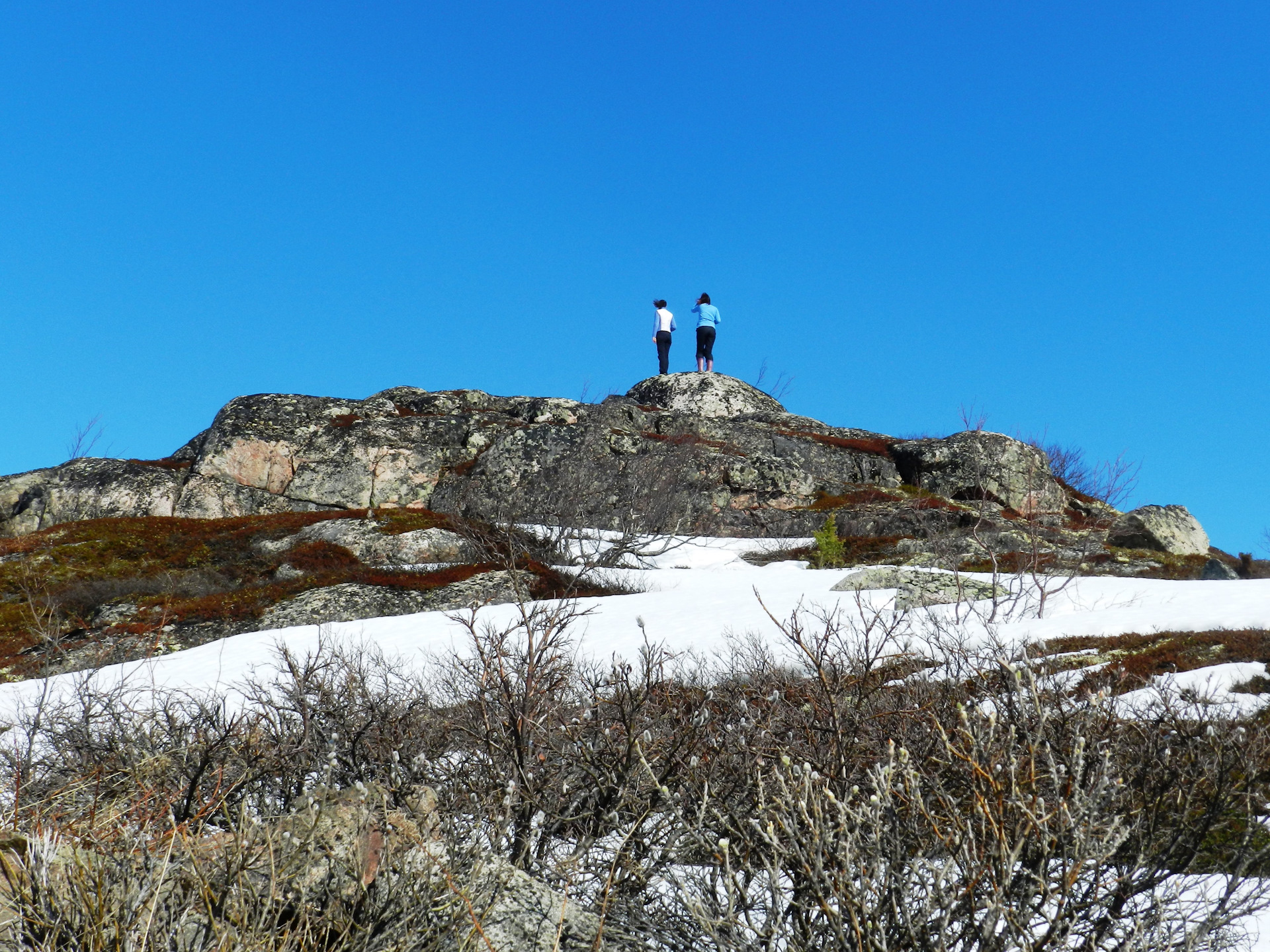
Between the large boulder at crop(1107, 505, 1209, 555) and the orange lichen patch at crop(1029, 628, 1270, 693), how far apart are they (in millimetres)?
18569

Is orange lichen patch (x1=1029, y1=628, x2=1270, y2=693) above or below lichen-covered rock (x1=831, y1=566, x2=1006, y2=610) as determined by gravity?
below

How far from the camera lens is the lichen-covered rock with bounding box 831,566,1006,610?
16891mm

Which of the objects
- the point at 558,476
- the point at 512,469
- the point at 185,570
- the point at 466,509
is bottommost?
the point at 185,570

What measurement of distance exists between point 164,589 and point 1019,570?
59.6 feet

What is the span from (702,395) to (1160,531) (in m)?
19.3

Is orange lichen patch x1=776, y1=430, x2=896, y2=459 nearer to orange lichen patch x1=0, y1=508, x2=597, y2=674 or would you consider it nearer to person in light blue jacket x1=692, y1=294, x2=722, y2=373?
person in light blue jacket x1=692, y1=294, x2=722, y2=373

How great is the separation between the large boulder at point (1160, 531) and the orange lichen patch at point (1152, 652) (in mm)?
18569

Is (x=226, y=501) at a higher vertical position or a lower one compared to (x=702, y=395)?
lower

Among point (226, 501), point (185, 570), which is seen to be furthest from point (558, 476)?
point (226, 501)

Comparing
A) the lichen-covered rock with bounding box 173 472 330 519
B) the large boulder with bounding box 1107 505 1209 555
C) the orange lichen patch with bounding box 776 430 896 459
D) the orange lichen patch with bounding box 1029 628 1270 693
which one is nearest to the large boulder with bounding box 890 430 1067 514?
the orange lichen patch with bounding box 776 430 896 459

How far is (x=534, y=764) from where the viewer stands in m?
5.29

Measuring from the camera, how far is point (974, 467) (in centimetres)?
3631

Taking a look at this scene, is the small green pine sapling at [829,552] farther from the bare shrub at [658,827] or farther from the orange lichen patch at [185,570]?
the bare shrub at [658,827]

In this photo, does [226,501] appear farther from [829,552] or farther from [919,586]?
[919,586]
